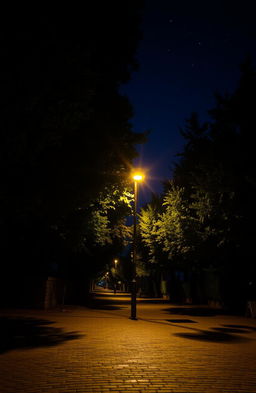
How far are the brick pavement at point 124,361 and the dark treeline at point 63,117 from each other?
3.78 meters

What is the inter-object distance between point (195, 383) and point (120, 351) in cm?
286

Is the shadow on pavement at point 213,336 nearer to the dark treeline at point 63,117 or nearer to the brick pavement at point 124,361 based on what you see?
the brick pavement at point 124,361

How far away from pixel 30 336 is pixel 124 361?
421 cm

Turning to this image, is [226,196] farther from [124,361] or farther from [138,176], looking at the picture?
[124,361]

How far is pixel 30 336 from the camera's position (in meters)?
9.97

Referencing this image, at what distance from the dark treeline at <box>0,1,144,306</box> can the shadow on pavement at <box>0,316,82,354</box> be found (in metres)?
3.39

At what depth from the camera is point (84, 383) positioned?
5.40 metres

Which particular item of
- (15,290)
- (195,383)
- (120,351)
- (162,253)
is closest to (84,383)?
(195,383)

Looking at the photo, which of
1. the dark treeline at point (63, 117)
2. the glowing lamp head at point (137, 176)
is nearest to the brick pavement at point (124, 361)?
the dark treeline at point (63, 117)

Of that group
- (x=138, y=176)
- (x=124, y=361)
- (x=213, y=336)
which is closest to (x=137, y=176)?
(x=138, y=176)

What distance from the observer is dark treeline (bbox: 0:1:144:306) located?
8.20m

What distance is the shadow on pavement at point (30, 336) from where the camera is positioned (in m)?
8.59

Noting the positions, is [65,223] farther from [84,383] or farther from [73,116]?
[84,383]

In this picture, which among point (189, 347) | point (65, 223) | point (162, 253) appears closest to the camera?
point (189, 347)
